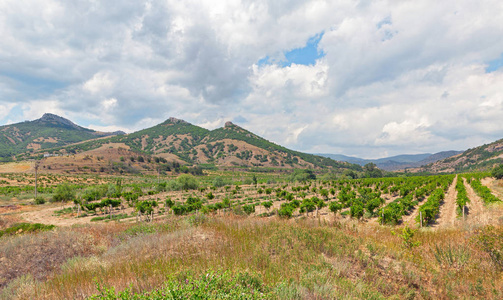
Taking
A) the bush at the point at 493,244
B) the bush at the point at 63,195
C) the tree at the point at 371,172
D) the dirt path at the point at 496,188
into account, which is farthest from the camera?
the tree at the point at 371,172

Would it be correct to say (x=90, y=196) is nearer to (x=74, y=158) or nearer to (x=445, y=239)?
(x=445, y=239)

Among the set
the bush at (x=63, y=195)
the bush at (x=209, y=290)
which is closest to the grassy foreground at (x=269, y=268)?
the bush at (x=209, y=290)

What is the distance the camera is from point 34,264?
7.61 m

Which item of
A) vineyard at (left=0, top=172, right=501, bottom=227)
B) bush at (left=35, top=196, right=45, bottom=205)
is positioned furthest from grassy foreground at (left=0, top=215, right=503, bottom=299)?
bush at (left=35, top=196, right=45, bottom=205)

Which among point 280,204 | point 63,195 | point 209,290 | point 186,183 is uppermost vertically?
point 209,290

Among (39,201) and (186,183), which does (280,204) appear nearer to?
(186,183)

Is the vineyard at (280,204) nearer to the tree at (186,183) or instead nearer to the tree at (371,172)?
the tree at (186,183)

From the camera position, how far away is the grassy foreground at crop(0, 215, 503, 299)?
3.57 m

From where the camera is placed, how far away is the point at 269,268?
4.47m

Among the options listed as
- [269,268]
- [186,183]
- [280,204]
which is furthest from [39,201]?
[269,268]

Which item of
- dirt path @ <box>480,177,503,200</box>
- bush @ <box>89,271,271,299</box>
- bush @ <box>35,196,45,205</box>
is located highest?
bush @ <box>89,271,271,299</box>

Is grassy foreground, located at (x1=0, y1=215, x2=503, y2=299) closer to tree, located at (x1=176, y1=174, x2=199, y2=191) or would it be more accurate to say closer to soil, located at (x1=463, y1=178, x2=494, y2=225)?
soil, located at (x1=463, y1=178, x2=494, y2=225)

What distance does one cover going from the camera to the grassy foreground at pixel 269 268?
11.7ft

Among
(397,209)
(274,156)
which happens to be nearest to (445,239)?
(397,209)
